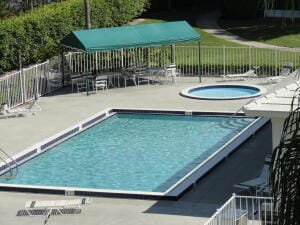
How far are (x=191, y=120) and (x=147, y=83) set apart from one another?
5600 millimetres

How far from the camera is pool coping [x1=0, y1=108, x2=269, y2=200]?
50.6 ft

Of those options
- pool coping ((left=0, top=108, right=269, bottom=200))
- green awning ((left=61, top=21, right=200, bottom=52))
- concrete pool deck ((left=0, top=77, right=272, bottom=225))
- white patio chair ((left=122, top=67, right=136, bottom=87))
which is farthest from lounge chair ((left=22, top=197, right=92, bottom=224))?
white patio chair ((left=122, top=67, right=136, bottom=87))

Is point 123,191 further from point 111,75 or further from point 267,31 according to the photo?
point 267,31

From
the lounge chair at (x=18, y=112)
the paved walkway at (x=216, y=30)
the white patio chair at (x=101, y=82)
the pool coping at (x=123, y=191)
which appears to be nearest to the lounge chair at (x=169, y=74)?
the white patio chair at (x=101, y=82)

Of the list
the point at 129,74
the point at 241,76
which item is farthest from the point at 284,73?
the point at 129,74

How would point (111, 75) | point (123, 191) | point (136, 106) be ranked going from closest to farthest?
point (123, 191) → point (136, 106) → point (111, 75)

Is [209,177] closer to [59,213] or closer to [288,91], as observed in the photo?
[288,91]

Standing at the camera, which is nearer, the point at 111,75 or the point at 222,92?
the point at 222,92

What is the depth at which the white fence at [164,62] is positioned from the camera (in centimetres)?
2709

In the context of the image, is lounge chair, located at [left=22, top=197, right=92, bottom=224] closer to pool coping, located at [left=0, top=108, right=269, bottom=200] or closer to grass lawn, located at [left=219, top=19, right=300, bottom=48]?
pool coping, located at [left=0, top=108, right=269, bottom=200]

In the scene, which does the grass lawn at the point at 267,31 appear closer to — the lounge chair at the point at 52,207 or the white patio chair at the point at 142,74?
the white patio chair at the point at 142,74

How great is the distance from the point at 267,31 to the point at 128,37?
12.5 metres

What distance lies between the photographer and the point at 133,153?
19578 millimetres

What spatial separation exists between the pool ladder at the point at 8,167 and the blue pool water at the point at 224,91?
359 inches
